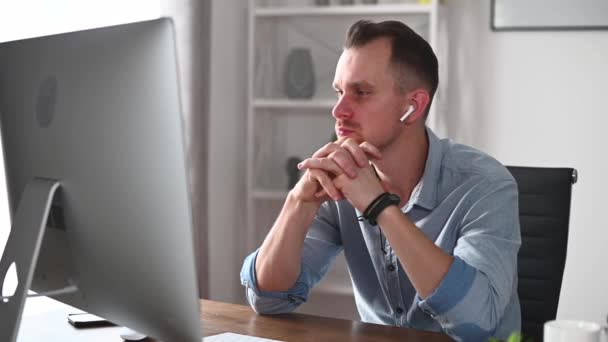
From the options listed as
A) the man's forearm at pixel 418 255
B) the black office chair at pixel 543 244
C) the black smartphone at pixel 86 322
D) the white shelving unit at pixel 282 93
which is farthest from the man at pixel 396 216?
the white shelving unit at pixel 282 93

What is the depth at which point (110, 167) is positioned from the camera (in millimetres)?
1065

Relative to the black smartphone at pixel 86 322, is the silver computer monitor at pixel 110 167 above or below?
above

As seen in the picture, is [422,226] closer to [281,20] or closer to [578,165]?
[578,165]

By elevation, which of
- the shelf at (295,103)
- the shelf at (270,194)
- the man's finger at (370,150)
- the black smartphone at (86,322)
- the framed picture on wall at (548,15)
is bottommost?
the shelf at (270,194)

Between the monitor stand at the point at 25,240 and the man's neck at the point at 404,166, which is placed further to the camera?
the man's neck at the point at 404,166

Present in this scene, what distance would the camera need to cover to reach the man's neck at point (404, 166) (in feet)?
5.88

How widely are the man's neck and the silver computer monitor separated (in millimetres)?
784

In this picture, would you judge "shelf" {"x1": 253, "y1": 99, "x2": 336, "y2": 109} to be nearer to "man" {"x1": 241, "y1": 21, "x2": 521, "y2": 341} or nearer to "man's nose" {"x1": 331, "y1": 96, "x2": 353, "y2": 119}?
"man" {"x1": 241, "y1": 21, "x2": 521, "y2": 341}

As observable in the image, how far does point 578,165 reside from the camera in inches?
127

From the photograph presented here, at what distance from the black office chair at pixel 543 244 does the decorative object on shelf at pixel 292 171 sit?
5.55 feet

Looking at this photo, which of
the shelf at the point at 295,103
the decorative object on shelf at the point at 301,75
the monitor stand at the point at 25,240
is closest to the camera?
the monitor stand at the point at 25,240

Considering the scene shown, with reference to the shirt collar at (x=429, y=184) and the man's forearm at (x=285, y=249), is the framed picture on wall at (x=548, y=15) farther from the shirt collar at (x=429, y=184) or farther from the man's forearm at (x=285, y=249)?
the man's forearm at (x=285, y=249)

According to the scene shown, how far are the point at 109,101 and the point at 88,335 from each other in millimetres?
525

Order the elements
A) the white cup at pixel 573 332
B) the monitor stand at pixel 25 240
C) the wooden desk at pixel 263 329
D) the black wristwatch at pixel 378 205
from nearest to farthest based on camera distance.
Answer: the white cup at pixel 573 332 < the monitor stand at pixel 25 240 < the wooden desk at pixel 263 329 < the black wristwatch at pixel 378 205
